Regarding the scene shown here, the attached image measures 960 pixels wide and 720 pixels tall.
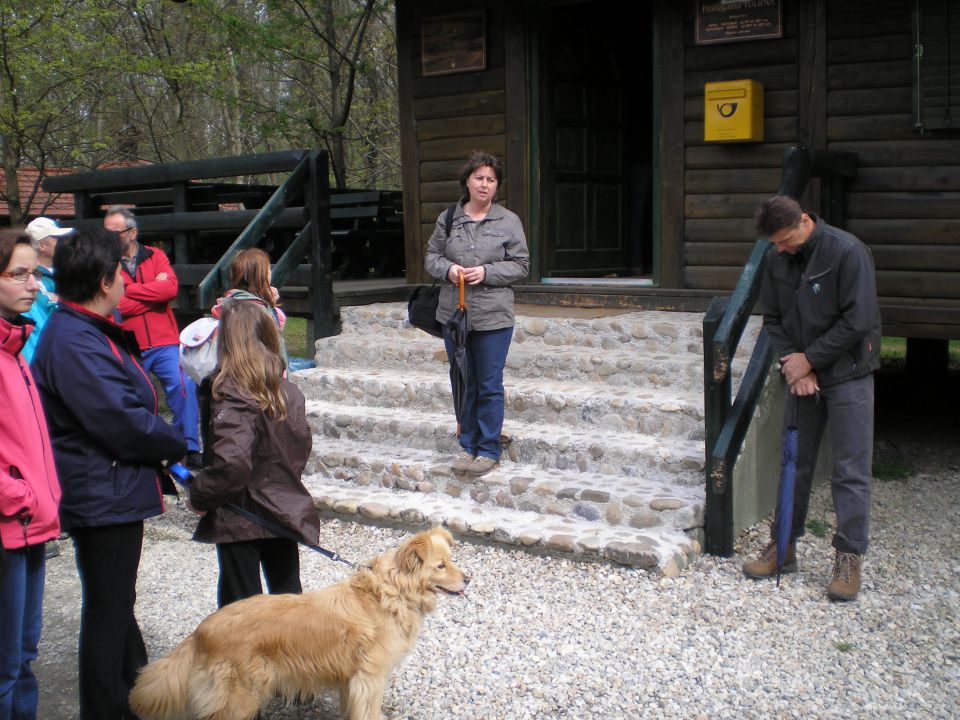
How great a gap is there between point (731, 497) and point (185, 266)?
5.27 meters

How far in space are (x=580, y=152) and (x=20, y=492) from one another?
6.45 metres

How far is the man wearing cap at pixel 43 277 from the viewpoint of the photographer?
530 cm

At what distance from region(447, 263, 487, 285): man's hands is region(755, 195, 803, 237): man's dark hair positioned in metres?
1.59

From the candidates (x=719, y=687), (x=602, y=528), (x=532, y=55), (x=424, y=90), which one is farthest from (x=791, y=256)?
(x=424, y=90)

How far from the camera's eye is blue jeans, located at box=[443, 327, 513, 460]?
537cm

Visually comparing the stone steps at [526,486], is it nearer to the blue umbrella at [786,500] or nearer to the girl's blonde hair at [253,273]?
the blue umbrella at [786,500]

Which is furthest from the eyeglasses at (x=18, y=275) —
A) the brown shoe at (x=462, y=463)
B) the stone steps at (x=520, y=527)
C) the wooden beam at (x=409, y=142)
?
the wooden beam at (x=409, y=142)

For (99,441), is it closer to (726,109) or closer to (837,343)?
(837,343)

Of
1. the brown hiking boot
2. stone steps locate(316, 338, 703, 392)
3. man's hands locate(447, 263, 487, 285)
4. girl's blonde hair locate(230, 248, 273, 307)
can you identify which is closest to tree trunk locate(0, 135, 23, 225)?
stone steps locate(316, 338, 703, 392)

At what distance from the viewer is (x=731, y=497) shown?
4742 mm

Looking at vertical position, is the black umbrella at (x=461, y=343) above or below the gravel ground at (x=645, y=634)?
above

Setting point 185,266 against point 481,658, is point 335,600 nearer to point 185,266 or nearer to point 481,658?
point 481,658

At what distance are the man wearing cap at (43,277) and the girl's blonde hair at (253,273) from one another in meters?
1.50

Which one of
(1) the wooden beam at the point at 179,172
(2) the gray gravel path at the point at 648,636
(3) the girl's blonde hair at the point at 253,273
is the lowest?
(2) the gray gravel path at the point at 648,636
